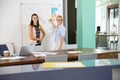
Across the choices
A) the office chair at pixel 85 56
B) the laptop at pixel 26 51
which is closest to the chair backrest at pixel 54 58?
the office chair at pixel 85 56

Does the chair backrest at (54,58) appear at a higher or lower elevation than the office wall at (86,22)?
lower

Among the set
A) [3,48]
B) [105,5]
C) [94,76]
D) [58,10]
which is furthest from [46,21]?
[105,5]

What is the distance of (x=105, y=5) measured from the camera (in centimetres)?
1251

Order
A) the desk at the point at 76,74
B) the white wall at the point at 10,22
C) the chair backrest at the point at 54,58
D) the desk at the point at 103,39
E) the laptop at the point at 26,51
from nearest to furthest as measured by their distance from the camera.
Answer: the desk at the point at 76,74, the chair backrest at the point at 54,58, the laptop at the point at 26,51, the white wall at the point at 10,22, the desk at the point at 103,39

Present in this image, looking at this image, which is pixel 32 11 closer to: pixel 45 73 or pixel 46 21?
pixel 46 21

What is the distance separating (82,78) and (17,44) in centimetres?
470

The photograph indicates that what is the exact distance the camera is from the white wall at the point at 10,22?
5.83 meters

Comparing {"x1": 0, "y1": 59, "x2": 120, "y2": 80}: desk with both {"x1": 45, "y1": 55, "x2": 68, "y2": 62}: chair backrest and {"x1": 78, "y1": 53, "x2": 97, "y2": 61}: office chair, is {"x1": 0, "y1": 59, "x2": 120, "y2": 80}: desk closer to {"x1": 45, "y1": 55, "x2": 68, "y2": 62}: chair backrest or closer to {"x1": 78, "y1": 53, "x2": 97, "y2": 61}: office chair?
{"x1": 45, "y1": 55, "x2": 68, "y2": 62}: chair backrest

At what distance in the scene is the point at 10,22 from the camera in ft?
19.5

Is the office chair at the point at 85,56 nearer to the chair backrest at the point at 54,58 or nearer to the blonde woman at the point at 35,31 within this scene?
the chair backrest at the point at 54,58

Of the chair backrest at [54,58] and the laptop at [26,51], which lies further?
the laptop at [26,51]

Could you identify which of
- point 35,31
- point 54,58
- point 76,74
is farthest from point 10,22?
point 76,74

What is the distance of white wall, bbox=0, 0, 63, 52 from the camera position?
5828mm

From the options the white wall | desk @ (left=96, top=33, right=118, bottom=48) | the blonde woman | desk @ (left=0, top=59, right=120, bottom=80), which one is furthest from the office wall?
desk @ (left=0, top=59, right=120, bottom=80)
